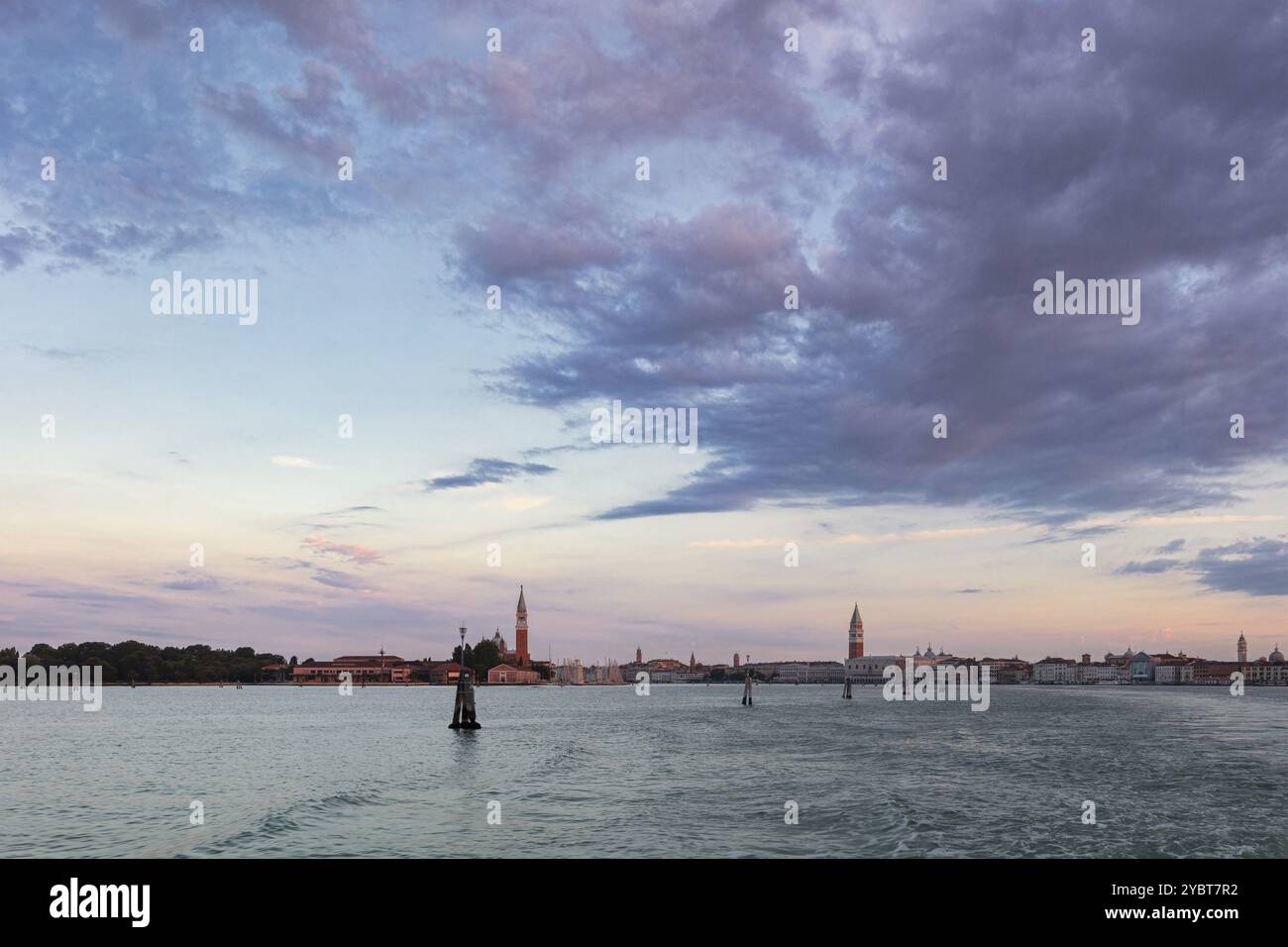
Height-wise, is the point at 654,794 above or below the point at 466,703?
above

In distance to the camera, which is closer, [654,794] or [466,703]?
[654,794]

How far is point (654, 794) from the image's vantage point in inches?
1613

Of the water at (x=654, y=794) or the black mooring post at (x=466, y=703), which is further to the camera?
the black mooring post at (x=466, y=703)

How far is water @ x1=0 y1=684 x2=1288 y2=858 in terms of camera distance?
30.3 metres

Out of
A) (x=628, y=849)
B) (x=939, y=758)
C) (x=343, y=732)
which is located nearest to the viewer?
(x=628, y=849)

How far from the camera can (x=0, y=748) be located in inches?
2904

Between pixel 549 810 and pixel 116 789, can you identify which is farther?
pixel 116 789

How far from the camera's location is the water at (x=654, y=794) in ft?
99.3

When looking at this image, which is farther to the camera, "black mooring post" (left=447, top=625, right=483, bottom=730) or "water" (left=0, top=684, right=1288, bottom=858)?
"black mooring post" (left=447, top=625, right=483, bottom=730)
